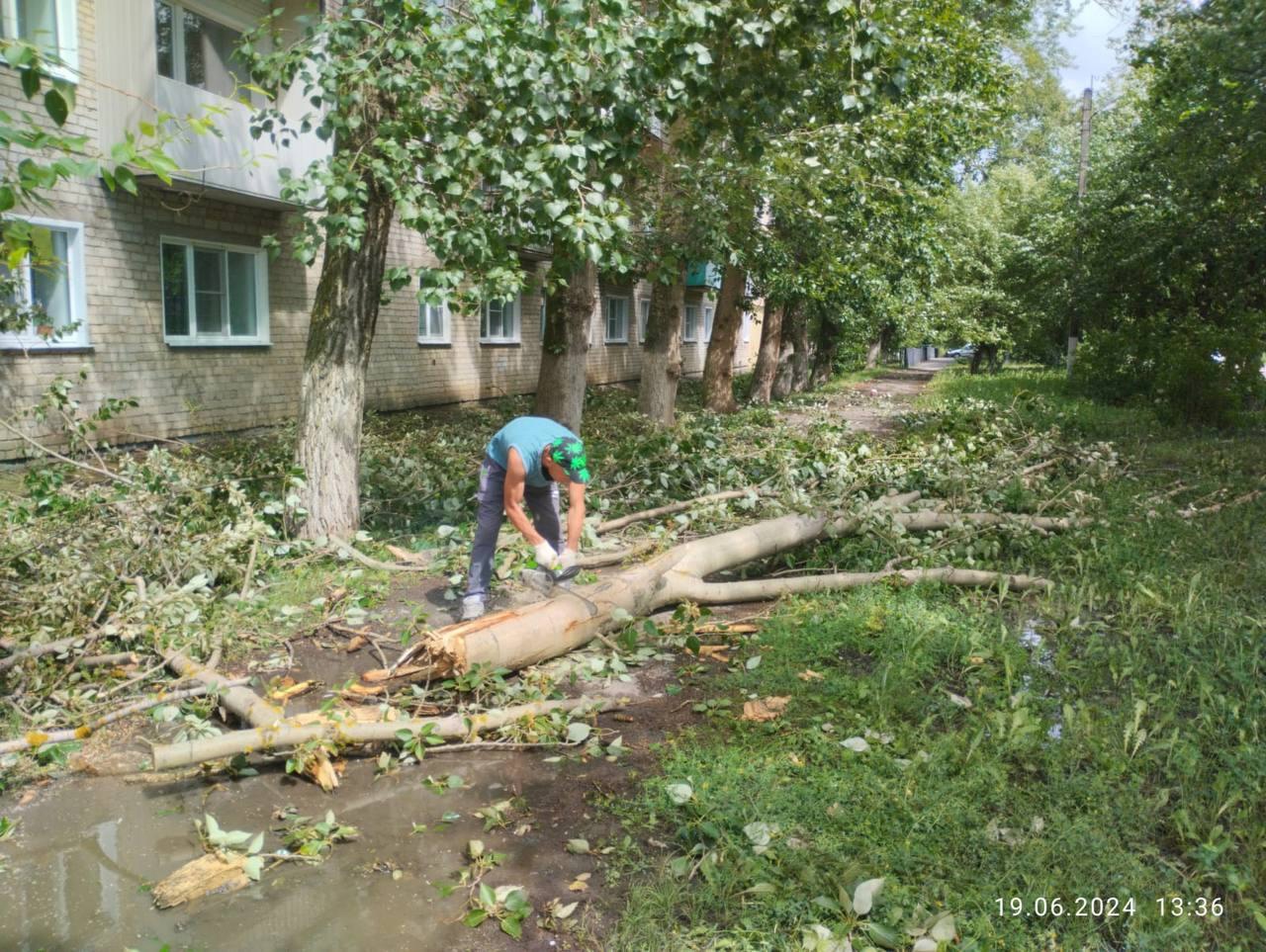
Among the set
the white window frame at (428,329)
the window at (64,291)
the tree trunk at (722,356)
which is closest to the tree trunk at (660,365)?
the tree trunk at (722,356)

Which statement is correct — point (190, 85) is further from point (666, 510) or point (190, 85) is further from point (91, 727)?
point (91, 727)

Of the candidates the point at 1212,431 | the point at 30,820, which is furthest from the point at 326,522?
the point at 1212,431

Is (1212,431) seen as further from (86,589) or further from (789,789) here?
(86,589)

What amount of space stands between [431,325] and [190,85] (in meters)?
6.50

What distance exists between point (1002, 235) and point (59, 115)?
34.1m

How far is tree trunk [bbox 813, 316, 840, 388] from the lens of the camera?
83.4 feet

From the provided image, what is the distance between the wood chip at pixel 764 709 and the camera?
4.46 m

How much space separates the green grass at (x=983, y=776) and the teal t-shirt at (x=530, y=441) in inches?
62.5

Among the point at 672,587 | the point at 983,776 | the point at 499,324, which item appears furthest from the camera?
the point at 499,324

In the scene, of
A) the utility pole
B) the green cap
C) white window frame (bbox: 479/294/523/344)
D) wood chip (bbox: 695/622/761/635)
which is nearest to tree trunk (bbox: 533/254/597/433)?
the green cap

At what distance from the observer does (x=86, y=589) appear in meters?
5.26

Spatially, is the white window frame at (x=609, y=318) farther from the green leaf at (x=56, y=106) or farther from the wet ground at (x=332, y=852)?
the green leaf at (x=56, y=106)

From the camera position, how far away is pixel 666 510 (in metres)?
7.88
